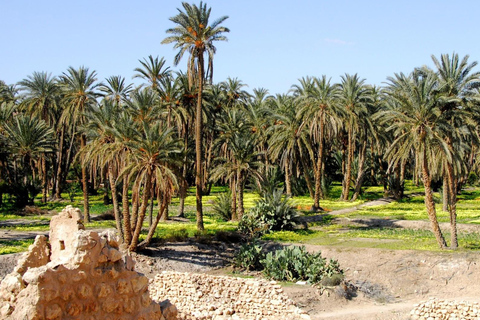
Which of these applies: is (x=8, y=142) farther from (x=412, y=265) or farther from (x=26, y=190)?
(x=412, y=265)

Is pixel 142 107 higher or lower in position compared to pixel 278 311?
higher

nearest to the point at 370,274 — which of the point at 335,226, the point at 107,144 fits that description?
the point at 335,226

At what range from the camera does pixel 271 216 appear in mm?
33469

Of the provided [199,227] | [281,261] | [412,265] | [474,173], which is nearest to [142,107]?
[199,227]

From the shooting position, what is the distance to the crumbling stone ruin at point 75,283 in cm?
915

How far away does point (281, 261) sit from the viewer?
24109 mm

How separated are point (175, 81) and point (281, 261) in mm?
18570

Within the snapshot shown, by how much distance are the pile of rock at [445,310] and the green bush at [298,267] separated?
4.23 m

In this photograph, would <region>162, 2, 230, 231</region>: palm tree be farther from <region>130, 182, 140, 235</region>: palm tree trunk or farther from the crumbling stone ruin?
the crumbling stone ruin

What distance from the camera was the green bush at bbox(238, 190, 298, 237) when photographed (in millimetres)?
32594

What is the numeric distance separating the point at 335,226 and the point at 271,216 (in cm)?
479

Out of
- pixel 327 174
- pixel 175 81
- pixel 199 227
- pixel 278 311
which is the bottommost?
pixel 278 311

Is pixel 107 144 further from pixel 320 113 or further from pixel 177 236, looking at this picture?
pixel 320 113

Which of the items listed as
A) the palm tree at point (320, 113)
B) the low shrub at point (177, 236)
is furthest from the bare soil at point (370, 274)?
the palm tree at point (320, 113)
